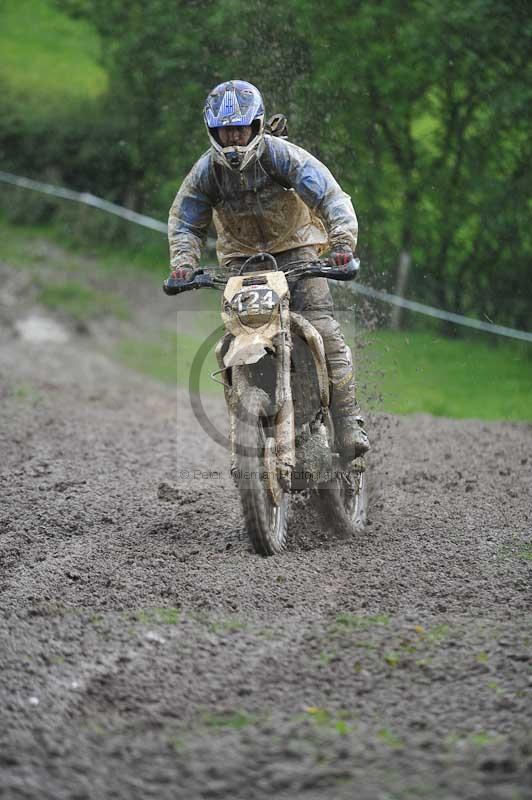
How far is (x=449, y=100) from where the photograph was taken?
12.9 metres

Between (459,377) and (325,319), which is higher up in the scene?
(325,319)

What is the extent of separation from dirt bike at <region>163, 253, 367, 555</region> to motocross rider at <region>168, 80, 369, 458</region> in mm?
192

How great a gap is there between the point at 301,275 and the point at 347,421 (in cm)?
118

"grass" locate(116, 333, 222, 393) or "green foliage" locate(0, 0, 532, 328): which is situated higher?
"green foliage" locate(0, 0, 532, 328)

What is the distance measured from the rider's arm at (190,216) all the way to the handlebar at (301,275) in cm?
25

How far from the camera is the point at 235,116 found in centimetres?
615

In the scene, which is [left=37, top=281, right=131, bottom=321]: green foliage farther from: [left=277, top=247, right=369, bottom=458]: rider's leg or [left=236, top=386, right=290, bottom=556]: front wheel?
[left=236, top=386, right=290, bottom=556]: front wheel

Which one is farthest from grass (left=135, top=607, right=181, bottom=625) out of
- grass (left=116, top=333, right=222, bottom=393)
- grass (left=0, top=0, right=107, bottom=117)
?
grass (left=0, top=0, right=107, bottom=117)

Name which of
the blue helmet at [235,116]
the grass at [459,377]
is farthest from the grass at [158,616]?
the grass at [459,377]

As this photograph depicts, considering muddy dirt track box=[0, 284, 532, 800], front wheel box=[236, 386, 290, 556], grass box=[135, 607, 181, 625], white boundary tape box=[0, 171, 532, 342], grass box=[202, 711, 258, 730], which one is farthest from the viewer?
white boundary tape box=[0, 171, 532, 342]

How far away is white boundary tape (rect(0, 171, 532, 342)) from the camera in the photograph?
11602mm

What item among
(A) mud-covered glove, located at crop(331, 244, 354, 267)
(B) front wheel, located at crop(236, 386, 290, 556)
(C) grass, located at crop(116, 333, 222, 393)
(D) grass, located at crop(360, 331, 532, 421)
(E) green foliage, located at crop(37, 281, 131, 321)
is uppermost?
(A) mud-covered glove, located at crop(331, 244, 354, 267)

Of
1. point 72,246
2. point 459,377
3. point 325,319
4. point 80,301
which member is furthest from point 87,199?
point 325,319

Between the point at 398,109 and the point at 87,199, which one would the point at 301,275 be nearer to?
the point at 398,109
